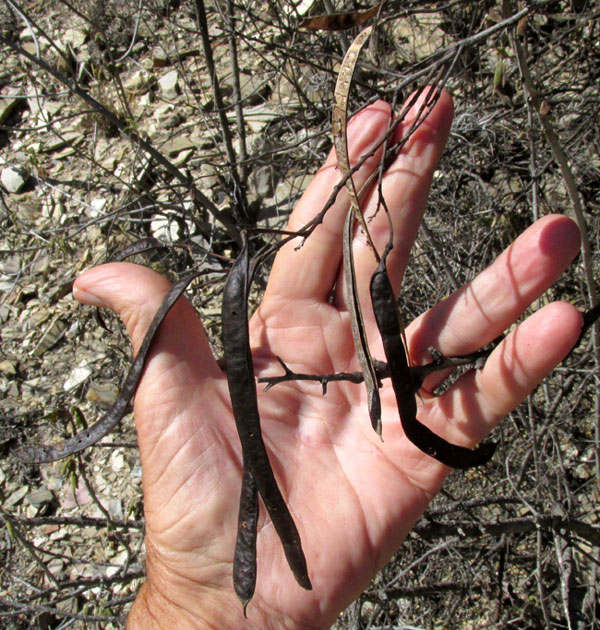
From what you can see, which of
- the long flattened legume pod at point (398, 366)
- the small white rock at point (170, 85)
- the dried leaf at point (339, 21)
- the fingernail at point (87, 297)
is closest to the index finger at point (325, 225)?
the dried leaf at point (339, 21)

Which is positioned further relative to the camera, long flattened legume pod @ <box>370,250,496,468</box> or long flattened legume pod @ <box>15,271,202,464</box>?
long flattened legume pod @ <box>15,271,202,464</box>

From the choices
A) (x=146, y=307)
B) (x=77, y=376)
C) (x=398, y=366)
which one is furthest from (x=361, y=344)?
(x=77, y=376)

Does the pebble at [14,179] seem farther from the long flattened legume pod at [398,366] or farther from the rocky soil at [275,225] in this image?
the long flattened legume pod at [398,366]

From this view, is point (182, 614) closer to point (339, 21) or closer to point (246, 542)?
point (246, 542)

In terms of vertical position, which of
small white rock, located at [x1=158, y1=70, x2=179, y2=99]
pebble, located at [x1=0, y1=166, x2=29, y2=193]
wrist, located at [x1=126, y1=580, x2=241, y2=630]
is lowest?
wrist, located at [x1=126, y1=580, x2=241, y2=630]

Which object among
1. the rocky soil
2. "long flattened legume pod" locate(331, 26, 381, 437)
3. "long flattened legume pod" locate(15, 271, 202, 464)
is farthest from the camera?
the rocky soil

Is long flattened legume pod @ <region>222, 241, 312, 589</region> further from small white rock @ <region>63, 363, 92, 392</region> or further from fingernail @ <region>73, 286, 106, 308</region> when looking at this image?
small white rock @ <region>63, 363, 92, 392</region>

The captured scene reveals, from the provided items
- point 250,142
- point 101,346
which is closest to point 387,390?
point 101,346

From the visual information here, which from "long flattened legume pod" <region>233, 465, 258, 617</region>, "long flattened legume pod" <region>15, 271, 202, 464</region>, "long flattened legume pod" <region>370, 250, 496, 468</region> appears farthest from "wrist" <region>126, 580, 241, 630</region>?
"long flattened legume pod" <region>370, 250, 496, 468</region>
